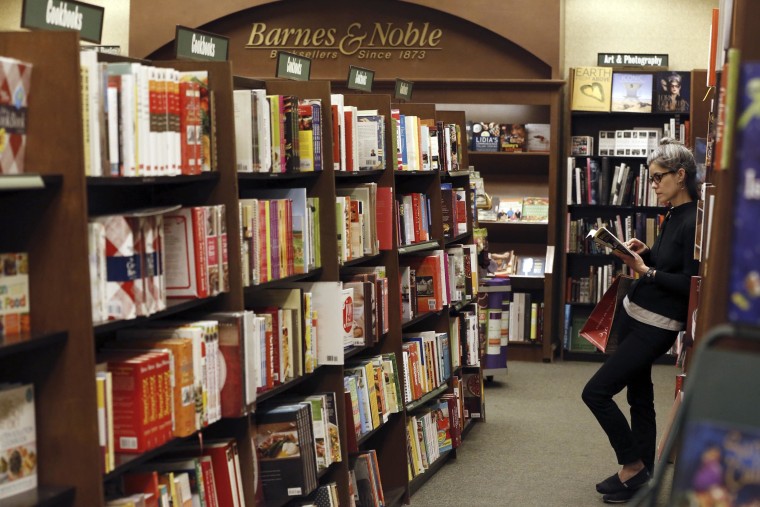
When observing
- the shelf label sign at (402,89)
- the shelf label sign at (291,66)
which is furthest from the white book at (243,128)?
the shelf label sign at (402,89)

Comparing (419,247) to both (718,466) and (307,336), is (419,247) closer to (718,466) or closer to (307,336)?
(307,336)

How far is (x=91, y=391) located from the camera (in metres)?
2.48

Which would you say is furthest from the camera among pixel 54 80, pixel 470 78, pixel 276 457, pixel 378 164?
pixel 470 78

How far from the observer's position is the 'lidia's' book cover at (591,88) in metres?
8.68

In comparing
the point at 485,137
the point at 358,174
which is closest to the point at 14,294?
the point at 358,174

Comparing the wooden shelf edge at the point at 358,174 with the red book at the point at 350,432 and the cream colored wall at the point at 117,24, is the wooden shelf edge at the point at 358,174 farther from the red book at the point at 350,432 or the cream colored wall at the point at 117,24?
the cream colored wall at the point at 117,24

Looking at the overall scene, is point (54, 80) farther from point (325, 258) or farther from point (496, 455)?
point (496, 455)

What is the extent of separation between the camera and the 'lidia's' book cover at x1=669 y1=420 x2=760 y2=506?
4.94 ft

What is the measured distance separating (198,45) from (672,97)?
19.8ft

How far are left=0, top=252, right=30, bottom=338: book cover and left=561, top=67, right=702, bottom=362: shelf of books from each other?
6727 millimetres

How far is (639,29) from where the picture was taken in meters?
9.16

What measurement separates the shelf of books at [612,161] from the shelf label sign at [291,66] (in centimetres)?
427

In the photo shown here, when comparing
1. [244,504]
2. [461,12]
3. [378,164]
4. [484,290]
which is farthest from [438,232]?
[461,12]

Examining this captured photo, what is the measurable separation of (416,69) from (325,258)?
5.48 metres
